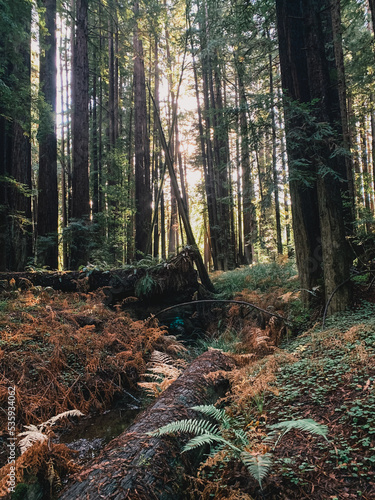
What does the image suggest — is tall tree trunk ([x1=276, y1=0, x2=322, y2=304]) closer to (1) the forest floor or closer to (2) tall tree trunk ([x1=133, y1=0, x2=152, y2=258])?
(1) the forest floor

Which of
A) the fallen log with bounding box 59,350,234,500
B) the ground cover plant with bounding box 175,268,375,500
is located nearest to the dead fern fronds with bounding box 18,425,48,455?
the fallen log with bounding box 59,350,234,500

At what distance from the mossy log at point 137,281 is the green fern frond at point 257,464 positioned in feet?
20.7

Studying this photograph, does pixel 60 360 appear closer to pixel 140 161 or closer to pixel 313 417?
pixel 313 417

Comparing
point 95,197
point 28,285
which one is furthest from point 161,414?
point 95,197

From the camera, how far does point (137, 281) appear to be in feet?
27.1

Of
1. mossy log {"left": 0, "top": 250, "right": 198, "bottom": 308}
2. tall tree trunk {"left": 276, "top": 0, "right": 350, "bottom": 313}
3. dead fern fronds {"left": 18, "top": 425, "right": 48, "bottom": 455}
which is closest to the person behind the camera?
dead fern fronds {"left": 18, "top": 425, "right": 48, "bottom": 455}

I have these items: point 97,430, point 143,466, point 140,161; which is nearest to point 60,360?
point 97,430

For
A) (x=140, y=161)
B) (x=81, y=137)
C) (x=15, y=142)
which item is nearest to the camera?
(x=15, y=142)

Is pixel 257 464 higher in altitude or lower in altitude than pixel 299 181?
lower

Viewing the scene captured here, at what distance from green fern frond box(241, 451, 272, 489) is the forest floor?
1 cm

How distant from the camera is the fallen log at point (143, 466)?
173cm

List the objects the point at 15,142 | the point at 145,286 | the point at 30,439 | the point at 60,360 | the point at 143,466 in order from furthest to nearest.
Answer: the point at 15,142
the point at 145,286
the point at 60,360
the point at 30,439
the point at 143,466

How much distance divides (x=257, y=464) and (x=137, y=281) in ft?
22.4

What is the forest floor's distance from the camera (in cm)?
191
